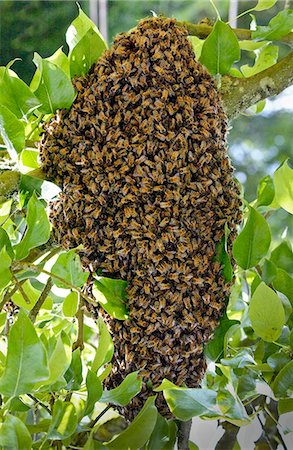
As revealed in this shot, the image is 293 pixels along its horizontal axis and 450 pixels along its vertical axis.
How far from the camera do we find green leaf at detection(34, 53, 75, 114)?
0.42 m

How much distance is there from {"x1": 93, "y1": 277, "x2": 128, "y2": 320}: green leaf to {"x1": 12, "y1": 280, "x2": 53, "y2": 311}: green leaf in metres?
0.07

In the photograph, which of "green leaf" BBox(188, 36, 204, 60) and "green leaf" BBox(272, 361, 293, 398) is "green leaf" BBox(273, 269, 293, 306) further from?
"green leaf" BBox(188, 36, 204, 60)

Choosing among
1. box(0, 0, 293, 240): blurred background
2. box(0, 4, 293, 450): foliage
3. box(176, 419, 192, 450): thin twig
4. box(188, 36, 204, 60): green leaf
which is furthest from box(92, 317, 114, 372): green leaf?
box(0, 0, 293, 240): blurred background

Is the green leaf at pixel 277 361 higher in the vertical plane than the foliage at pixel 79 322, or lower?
lower

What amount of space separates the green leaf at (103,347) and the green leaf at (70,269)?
0.03m

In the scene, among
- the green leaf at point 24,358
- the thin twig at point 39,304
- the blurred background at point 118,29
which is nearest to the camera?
the green leaf at point 24,358

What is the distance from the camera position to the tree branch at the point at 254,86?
0.48 meters

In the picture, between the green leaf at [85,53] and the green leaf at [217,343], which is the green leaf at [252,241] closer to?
the green leaf at [217,343]

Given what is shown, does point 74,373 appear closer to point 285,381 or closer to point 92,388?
point 92,388

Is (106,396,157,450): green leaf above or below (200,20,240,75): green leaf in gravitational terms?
below

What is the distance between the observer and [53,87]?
43 centimetres

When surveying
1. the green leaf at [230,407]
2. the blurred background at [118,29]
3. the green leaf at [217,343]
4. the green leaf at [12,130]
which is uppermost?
the green leaf at [12,130]

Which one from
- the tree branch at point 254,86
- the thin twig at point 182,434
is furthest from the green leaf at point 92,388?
the tree branch at point 254,86

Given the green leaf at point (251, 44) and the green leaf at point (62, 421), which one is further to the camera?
the green leaf at point (251, 44)
